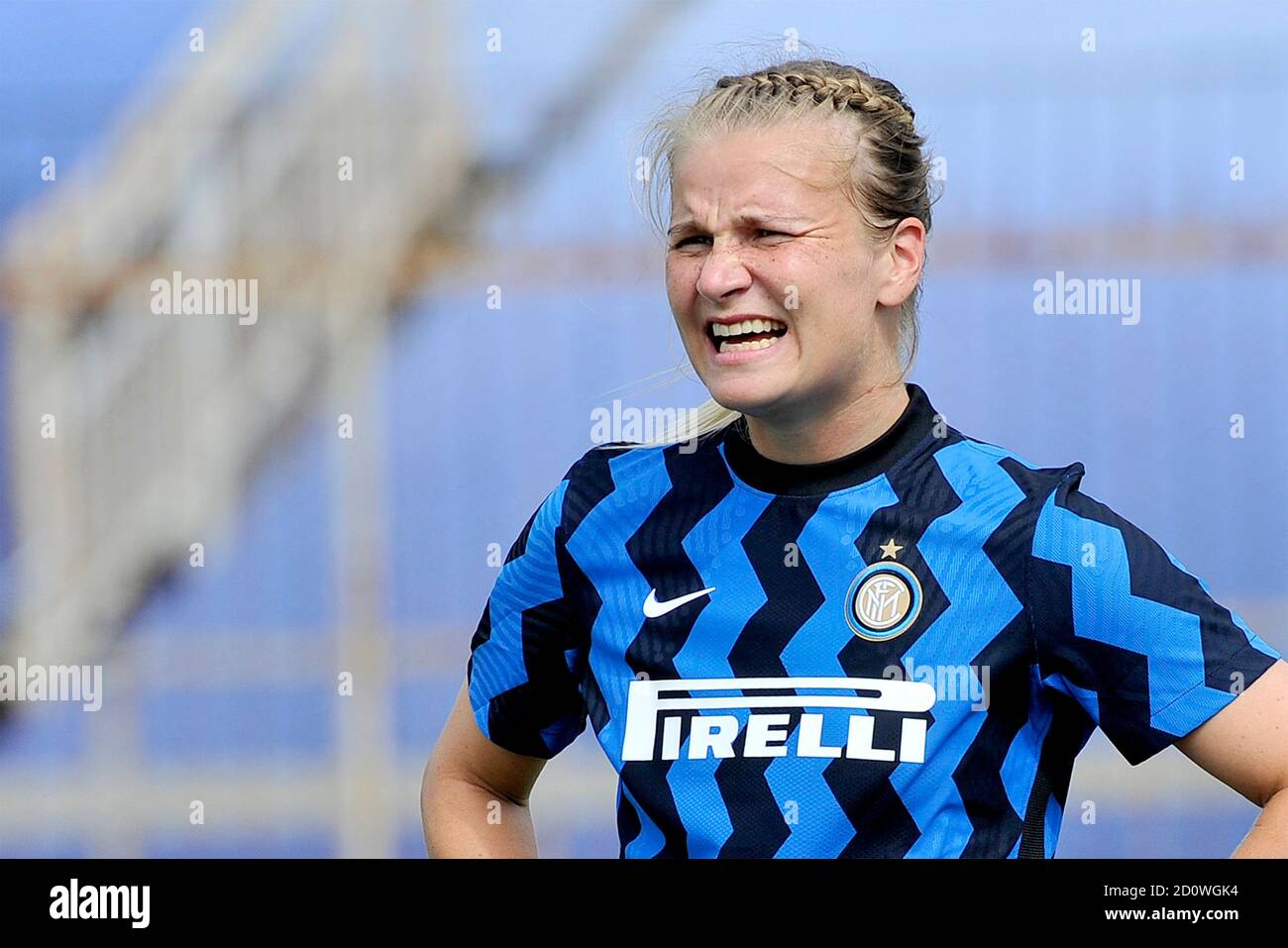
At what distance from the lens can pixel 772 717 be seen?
4.68 feet

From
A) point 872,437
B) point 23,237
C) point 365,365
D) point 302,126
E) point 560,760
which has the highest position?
point 302,126

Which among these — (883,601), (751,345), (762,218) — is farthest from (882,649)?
(762,218)

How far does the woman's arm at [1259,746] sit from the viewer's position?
4.50 feet

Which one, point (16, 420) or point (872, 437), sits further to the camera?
point (16, 420)

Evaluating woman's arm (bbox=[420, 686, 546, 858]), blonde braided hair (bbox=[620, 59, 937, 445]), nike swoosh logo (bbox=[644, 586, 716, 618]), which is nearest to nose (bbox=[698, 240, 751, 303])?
blonde braided hair (bbox=[620, 59, 937, 445])

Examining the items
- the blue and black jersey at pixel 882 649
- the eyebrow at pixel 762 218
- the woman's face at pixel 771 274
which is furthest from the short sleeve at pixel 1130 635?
the eyebrow at pixel 762 218

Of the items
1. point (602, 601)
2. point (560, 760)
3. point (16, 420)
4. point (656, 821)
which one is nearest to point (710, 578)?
point (602, 601)

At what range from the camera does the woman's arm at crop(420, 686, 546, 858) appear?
172 cm

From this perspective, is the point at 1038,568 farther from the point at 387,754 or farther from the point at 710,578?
the point at 387,754

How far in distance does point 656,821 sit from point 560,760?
263 cm

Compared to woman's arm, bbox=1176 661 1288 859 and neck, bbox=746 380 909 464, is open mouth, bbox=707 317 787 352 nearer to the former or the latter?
neck, bbox=746 380 909 464

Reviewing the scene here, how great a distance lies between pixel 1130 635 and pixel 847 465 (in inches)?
12.1

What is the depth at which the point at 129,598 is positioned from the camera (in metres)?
4.82

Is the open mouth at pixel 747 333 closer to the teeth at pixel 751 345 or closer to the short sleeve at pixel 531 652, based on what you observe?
the teeth at pixel 751 345
